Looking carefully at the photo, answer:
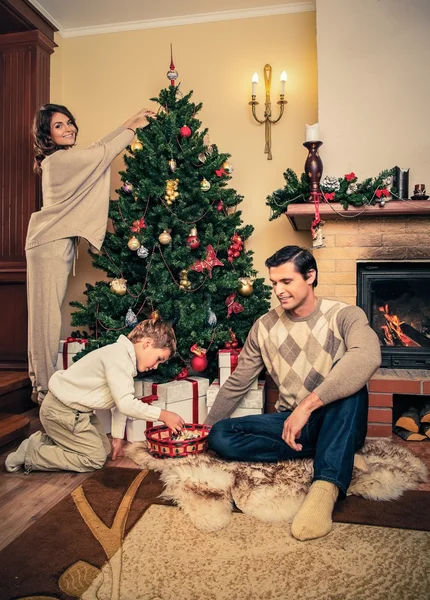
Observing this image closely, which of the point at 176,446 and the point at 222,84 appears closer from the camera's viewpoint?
the point at 176,446

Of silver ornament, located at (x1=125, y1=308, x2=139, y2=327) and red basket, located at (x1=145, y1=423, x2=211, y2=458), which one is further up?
silver ornament, located at (x1=125, y1=308, x2=139, y2=327)

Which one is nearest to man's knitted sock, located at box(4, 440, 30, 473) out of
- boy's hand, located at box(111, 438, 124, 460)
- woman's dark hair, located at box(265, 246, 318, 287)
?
boy's hand, located at box(111, 438, 124, 460)

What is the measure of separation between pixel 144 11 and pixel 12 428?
296 cm

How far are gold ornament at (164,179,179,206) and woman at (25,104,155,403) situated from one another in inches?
15.3


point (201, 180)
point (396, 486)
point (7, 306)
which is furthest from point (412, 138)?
point (7, 306)

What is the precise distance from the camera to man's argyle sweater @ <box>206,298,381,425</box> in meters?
2.05

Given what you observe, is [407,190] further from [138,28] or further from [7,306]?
[7,306]

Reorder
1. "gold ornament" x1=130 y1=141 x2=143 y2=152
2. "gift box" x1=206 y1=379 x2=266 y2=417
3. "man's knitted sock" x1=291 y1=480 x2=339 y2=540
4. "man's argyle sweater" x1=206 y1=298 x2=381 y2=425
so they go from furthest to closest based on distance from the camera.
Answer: "gold ornament" x1=130 y1=141 x2=143 y2=152, "gift box" x1=206 y1=379 x2=266 y2=417, "man's argyle sweater" x1=206 y1=298 x2=381 y2=425, "man's knitted sock" x1=291 y1=480 x2=339 y2=540

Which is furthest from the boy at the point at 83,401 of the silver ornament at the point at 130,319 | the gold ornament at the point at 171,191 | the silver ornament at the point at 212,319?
the gold ornament at the point at 171,191

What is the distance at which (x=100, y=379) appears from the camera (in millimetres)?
2297

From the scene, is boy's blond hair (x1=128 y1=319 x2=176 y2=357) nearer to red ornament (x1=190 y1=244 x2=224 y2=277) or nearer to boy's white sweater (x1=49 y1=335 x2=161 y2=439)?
boy's white sweater (x1=49 y1=335 x2=161 y2=439)

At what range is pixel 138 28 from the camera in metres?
3.89

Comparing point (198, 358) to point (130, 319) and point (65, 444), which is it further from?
point (65, 444)

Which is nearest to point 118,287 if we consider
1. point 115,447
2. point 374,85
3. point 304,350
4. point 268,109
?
point 115,447
